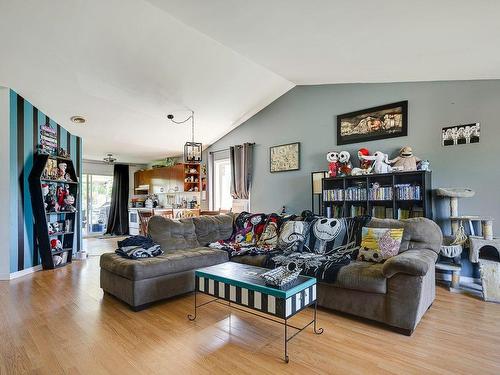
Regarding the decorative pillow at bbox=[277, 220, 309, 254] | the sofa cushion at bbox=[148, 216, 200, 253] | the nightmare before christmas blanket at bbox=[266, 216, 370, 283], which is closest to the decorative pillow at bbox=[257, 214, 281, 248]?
the decorative pillow at bbox=[277, 220, 309, 254]

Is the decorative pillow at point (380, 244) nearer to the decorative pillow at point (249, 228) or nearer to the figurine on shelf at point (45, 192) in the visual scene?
the decorative pillow at point (249, 228)

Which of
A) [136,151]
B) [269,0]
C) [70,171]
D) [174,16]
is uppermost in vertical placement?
[174,16]

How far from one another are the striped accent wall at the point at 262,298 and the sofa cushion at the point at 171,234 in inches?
48.8

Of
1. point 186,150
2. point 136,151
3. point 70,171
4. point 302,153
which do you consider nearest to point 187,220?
point 186,150

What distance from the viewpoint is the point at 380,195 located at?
12.4 ft

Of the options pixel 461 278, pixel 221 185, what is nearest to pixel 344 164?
pixel 461 278

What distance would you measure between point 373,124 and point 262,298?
333 cm

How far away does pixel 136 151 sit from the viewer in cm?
742

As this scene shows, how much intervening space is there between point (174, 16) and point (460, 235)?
412 centimetres

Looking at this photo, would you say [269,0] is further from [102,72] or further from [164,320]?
[164,320]

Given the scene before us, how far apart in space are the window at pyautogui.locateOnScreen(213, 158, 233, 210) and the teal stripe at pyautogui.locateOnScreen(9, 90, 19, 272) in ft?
12.5

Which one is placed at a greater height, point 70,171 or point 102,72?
point 102,72

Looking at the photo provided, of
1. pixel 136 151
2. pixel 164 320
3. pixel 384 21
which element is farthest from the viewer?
pixel 136 151

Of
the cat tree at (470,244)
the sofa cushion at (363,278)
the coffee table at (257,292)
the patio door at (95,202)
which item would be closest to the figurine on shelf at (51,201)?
the coffee table at (257,292)
